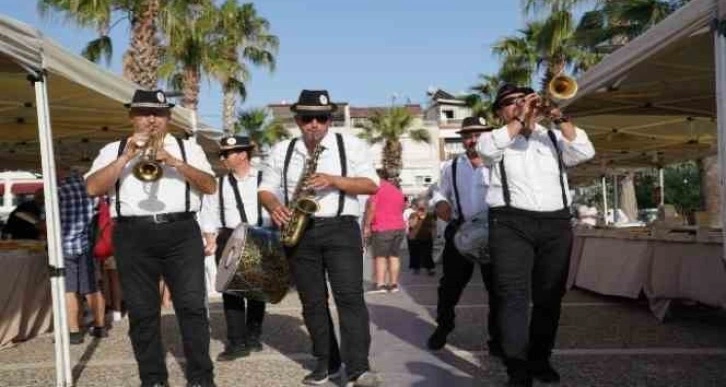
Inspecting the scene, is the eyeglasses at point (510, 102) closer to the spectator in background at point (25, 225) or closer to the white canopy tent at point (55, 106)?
the white canopy tent at point (55, 106)

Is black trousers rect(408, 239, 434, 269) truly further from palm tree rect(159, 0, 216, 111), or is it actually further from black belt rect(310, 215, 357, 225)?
black belt rect(310, 215, 357, 225)

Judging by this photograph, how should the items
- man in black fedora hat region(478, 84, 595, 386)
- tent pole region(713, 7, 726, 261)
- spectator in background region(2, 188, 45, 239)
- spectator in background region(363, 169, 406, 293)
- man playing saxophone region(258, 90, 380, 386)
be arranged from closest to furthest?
tent pole region(713, 7, 726, 261)
man in black fedora hat region(478, 84, 595, 386)
man playing saxophone region(258, 90, 380, 386)
spectator in background region(2, 188, 45, 239)
spectator in background region(363, 169, 406, 293)

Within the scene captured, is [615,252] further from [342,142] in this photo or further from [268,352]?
[342,142]

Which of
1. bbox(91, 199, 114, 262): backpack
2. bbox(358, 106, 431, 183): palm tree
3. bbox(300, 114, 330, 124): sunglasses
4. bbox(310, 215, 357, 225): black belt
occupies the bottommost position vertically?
bbox(91, 199, 114, 262): backpack

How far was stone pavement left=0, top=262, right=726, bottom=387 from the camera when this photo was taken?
5.50m

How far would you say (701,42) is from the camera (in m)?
5.50

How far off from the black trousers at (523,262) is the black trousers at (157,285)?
1802 millimetres

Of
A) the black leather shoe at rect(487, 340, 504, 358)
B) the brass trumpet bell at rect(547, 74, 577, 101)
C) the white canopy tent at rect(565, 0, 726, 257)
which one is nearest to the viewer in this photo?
the white canopy tent at rect(565, 0, 726, 257)

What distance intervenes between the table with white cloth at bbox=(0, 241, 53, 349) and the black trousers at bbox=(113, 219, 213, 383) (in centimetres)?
291

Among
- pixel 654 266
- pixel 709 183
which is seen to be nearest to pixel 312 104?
pixel 654 266

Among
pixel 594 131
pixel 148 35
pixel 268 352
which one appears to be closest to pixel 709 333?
pixel 268 352

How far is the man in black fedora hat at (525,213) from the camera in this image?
4844mm

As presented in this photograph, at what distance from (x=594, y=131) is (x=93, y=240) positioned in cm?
Answer: 660

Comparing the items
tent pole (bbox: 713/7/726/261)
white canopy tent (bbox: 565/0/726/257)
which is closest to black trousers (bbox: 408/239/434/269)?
white canopy tent (bbox: 565/0/726/257)
